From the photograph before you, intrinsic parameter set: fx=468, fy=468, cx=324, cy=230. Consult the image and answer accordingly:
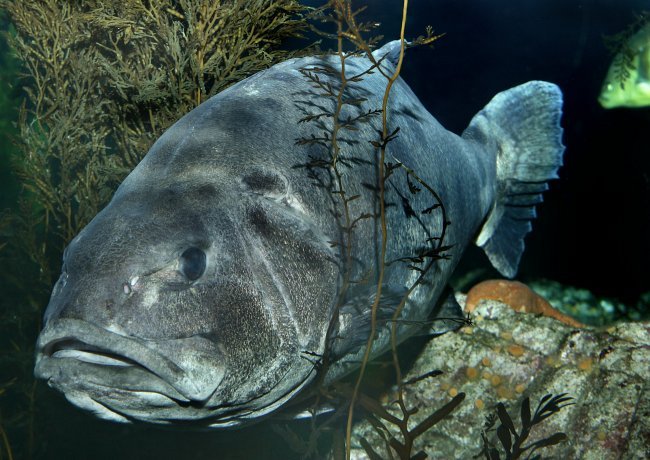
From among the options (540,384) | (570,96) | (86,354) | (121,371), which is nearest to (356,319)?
(121,371)

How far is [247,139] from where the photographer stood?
245 centimetres

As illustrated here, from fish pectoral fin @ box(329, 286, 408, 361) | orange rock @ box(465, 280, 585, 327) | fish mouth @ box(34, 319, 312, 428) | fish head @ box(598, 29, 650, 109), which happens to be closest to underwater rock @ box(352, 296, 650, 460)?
orange rock @ box(465, 280, 585, 327)

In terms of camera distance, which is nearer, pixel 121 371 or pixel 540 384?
pixel 121 371

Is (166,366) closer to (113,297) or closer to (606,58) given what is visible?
(113,297)

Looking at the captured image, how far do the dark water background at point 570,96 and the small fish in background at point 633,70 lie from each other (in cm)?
18

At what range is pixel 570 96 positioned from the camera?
6633mm

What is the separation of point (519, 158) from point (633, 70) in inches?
109

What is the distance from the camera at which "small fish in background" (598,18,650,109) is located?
610 cm

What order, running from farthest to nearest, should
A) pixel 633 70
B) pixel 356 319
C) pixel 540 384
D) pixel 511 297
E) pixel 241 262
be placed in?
pixel 633 70
pixel 511 297
pixel 540 384
pixel 356 319
pixel 241 262

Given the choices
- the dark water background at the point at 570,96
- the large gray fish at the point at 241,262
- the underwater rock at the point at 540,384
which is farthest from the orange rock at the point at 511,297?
the large gray fish at the point at 241,262

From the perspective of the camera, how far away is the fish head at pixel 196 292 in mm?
1840

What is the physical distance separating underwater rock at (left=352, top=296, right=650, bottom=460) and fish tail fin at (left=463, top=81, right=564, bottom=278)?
83 centimetres

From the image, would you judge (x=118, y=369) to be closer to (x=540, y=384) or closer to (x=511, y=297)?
(x=540, y=384)

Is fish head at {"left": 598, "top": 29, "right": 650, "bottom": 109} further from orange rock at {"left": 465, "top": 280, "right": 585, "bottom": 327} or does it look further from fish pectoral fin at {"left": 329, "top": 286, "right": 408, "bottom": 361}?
fish pectoral fin at {"left": 329, "top": 286, "right": 408, "bottom": 361}
